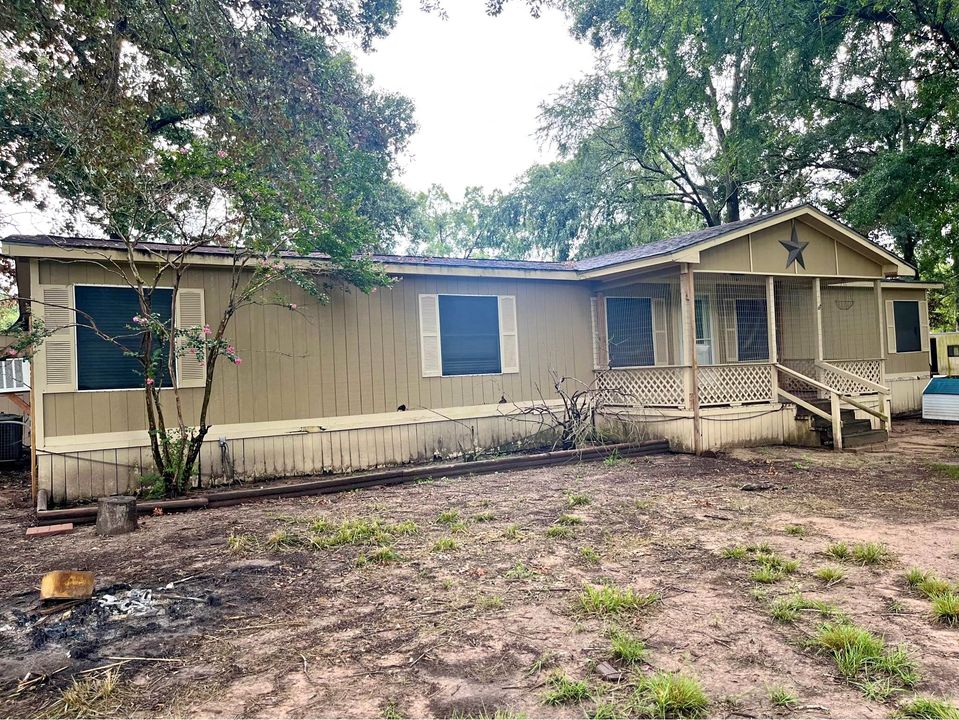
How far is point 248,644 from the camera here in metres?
3.03

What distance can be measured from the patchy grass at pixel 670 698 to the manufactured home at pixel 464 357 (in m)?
6.16

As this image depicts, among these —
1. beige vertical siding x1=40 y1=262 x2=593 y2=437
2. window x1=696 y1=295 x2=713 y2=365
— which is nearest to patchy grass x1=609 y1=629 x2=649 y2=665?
beige vertical siding x1=40 y1=262 x2=593 y2=437

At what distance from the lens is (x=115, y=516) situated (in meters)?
5.43

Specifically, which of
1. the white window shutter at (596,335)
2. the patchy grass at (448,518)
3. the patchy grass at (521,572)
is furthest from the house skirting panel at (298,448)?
the patchy grass at (521,572)

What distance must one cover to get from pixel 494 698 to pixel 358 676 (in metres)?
0.62

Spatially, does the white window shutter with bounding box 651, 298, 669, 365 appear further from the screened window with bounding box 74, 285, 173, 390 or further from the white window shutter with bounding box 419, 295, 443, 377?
the screened window with bounding box 74, 285, 173, 390

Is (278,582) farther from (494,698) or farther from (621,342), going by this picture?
(621,342)

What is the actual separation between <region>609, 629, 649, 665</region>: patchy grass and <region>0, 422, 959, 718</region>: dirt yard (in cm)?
1

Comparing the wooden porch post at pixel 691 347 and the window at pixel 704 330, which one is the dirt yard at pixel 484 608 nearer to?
the wooden porch post at pixel 691 347

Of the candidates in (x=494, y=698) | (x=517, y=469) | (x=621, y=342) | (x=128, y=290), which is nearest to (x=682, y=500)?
(x=517, y=469)

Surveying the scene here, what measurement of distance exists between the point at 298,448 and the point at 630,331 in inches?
237

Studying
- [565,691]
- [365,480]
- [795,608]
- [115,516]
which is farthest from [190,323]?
[795,608]

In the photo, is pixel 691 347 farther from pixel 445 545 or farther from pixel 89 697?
pixel 89 697

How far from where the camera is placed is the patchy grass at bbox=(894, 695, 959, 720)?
86.7 inches
